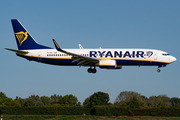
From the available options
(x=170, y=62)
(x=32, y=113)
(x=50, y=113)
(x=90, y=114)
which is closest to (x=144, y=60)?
(x=170, y=62)

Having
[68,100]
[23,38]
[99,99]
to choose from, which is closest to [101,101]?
[99,99]

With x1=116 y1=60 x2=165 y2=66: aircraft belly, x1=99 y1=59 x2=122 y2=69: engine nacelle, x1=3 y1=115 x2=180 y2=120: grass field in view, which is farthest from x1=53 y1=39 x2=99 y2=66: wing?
x1=3 y1=115 x2=180 y2=120: grass field

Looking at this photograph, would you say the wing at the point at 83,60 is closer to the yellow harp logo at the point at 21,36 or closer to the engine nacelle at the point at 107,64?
the engine nacelle at the point at 107,64

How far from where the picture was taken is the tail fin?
6075cm

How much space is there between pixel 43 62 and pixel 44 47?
11.9ft

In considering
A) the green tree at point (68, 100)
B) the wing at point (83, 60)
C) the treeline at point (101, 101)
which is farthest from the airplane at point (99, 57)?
the green tree at point (68, 100)

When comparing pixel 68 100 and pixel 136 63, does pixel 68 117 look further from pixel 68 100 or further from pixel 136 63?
pixel 68 100

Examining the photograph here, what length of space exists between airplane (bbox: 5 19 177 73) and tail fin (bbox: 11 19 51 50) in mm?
955

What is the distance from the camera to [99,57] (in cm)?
5409

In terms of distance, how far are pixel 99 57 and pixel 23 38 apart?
1964cm

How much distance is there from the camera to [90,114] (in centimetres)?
5541

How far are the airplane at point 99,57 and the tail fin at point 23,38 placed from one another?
0.96 meters

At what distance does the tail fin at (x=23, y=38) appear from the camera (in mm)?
60750

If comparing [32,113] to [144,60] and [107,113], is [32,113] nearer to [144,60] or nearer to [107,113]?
[107,113]
